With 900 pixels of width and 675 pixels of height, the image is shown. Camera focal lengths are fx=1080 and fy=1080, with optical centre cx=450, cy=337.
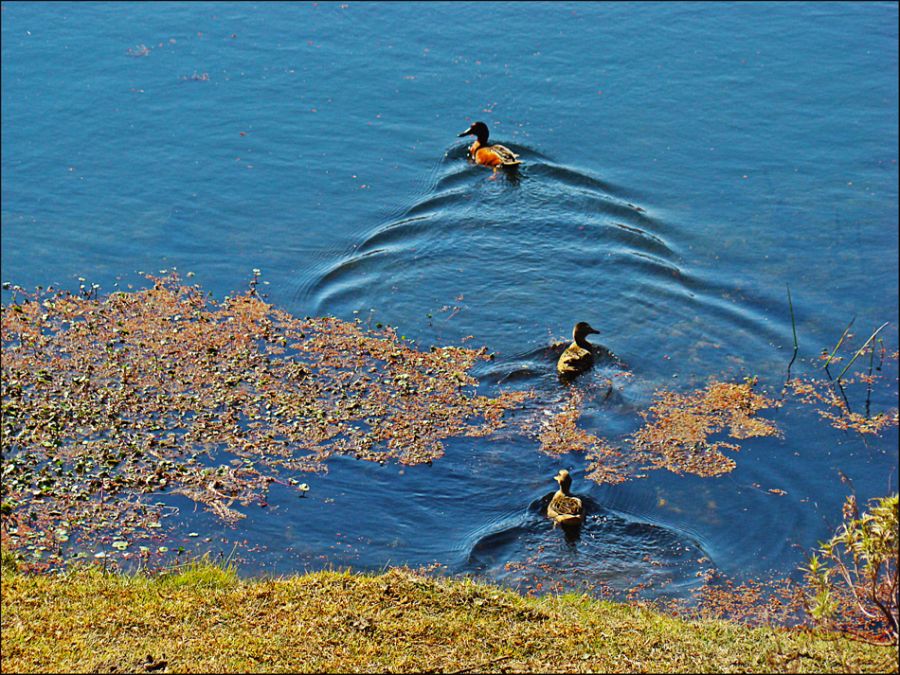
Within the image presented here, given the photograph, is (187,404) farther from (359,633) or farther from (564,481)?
(359,633)

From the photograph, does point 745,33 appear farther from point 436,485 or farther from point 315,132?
point 436,485

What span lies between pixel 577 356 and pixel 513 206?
550cm

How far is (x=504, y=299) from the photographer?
18062 millimetres

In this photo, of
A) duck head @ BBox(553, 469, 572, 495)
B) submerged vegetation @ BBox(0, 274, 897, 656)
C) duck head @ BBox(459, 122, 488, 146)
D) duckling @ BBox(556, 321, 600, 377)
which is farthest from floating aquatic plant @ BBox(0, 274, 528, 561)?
duck head @ BBox(459, 122, 488, 146)

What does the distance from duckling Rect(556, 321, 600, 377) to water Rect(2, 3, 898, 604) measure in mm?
397

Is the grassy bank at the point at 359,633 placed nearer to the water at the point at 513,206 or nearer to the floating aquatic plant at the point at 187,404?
the water at the point at 513,206

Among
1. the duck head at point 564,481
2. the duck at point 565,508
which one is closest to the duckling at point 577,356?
the duck head at point 564,481

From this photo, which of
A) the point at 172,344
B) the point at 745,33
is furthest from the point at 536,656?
the point at 745,33

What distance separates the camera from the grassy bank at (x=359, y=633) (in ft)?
30.5

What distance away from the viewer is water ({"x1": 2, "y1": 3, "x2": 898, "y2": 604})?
13.4m

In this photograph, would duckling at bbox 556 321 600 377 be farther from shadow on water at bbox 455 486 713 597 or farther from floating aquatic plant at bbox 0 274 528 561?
shadow on water at bbox 455 486 713 597

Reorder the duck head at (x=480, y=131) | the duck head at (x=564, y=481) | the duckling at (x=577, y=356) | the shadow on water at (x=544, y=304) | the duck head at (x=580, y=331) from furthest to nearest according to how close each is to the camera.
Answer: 1. the duck head at (x=480, y=131)
2. the duck head at (x=580, y=331)
3. the duckling at (x=577, y=356)
4. the duck head at (x=564, y=481)
5. the shadow on water at (x=544, y=304)

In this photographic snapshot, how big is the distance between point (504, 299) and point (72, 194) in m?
9.50

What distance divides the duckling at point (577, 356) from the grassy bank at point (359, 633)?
17.5ft
